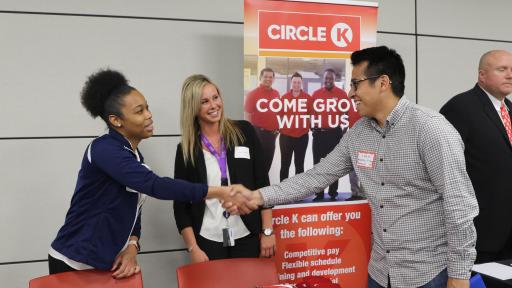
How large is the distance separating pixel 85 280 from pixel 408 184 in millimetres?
1313

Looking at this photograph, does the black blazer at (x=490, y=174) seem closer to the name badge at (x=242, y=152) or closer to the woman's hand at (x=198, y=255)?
the name badge at (x=242, y=152)

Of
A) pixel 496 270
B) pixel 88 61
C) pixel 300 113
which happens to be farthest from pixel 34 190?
pixel 496 270

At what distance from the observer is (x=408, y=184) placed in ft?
5.41

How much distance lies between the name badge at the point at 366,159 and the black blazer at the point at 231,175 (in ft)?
1.99

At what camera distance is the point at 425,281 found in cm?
165

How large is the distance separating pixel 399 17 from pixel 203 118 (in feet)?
6.68

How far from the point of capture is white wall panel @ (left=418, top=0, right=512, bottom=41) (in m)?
3.48

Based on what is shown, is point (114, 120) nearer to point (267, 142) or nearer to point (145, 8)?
point (267, 142)

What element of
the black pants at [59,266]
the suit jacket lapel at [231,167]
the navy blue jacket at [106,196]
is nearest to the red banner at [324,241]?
the suit jacket lapel at [231,167]

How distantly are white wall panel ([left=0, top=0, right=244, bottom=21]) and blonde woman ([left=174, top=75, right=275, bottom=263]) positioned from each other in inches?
33.3

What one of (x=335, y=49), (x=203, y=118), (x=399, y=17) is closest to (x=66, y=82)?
(x=203, y=118)

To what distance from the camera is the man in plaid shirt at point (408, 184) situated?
4.95 feet

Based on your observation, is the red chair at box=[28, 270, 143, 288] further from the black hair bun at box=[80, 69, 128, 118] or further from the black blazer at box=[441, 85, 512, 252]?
the black blazer at box=[441, 85, 512, 252]

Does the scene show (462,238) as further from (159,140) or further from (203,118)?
(159,140)
